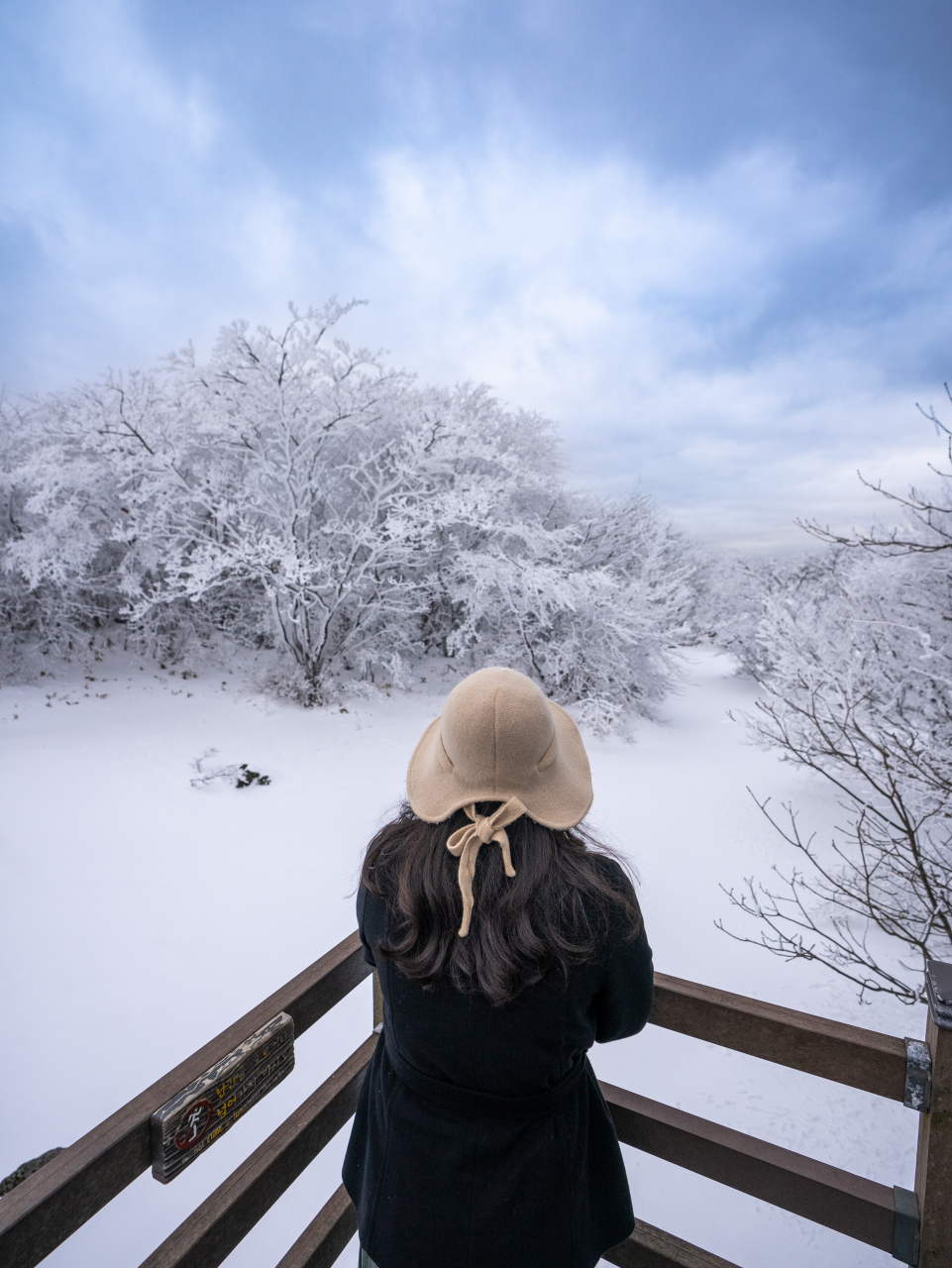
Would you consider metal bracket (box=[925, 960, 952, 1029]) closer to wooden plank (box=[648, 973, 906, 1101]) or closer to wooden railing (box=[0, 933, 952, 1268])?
wooden railing (box=[0, 933, 952, 1268])

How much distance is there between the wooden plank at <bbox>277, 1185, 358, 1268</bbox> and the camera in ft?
4.31

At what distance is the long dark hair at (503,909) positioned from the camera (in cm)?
91

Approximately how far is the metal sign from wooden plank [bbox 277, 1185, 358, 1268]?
455mm

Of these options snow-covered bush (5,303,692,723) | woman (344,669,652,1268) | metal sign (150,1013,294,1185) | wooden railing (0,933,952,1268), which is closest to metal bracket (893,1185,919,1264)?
wooden railing (0,933,952,1268)

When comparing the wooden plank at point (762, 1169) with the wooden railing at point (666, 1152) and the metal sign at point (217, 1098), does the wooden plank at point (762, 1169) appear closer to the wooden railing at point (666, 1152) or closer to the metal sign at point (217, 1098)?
the wooden railing at point (666, 1152)

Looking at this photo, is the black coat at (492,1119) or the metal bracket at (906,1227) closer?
the black coat at (492,1119)

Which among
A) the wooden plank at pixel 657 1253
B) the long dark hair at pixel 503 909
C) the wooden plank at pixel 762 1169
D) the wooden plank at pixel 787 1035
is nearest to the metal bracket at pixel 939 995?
the wooden plank at pixel 787 1035

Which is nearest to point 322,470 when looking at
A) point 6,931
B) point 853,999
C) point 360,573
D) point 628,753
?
point 360,573

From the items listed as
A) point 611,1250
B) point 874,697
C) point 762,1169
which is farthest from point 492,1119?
point 874,697

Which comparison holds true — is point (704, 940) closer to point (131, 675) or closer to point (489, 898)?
point (489, 898)

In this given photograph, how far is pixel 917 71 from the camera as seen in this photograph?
8.24ft

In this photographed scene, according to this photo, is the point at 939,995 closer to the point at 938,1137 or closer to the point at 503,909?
the point at 938,1137

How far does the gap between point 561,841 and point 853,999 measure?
3.64 m

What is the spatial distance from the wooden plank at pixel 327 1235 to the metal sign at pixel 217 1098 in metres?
0.46
